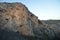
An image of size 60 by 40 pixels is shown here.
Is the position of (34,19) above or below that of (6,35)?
above

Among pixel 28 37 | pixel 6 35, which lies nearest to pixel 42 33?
pixel 28 37

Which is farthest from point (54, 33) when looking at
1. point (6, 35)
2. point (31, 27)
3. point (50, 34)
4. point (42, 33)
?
point (6, 35)

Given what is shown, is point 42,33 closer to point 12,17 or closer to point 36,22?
→ point 36,22

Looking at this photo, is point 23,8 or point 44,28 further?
point 44,28

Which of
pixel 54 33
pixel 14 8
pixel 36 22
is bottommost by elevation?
pixel 54 33

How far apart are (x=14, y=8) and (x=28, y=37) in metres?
2.25

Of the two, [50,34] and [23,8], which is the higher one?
[23,8]

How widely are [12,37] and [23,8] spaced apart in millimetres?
2749

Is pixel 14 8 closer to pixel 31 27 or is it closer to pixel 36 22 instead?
pixel 31 27

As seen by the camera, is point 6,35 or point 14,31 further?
point 14,31

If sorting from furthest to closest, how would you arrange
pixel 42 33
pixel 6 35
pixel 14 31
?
1. pixel 42 33
2. pixel 14 31
3. pixel 6 35

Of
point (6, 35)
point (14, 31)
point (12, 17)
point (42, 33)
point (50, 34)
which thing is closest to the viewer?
point (6, 35)

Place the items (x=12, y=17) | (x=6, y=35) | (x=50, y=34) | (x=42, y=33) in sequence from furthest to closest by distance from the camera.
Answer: (x=50, y=34)
(x=42, y=33)
(x=12, y=17)
(x=6, y=35)

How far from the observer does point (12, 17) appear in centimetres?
1104
